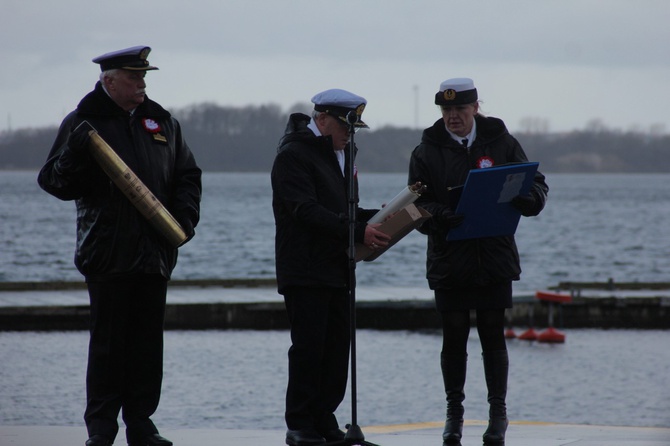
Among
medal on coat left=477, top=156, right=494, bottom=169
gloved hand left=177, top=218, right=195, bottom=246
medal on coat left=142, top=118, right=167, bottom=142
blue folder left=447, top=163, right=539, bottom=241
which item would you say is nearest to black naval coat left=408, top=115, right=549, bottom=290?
medal on coat left=477, top=156, right=494, bottom=169

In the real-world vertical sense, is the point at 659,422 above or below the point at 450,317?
below

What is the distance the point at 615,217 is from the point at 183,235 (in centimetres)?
10388

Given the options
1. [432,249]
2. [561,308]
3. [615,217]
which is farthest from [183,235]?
[615,217]

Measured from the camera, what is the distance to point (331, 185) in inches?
253

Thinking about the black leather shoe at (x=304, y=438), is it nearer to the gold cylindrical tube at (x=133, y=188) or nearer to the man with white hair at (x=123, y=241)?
the man with white hair at (x=123, y=241)

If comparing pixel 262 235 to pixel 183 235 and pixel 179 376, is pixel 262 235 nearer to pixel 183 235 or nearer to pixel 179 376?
pixel 179 376

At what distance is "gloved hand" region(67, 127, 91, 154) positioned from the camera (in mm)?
5742

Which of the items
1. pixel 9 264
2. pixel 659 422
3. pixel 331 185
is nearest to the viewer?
pixel 331 185

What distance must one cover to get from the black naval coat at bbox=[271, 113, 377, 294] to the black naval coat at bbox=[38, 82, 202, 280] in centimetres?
50

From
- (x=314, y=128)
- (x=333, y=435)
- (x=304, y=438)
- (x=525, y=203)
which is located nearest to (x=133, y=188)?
(x=314, y=128)

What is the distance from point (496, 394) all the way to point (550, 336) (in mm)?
15211

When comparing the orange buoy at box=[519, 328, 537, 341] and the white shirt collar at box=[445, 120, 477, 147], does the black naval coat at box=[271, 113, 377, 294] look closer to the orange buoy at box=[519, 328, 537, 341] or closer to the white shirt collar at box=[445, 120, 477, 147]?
the white shirt collar at box=[445, 120, 477, 147]

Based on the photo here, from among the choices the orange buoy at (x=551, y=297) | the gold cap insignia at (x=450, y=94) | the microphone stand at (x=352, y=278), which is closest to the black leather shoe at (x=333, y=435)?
the microphone stand at (x=352, y=278)

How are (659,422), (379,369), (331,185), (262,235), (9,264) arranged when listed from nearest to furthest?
(331,185), (659,422), (379,369), (9,264), (262,235)
